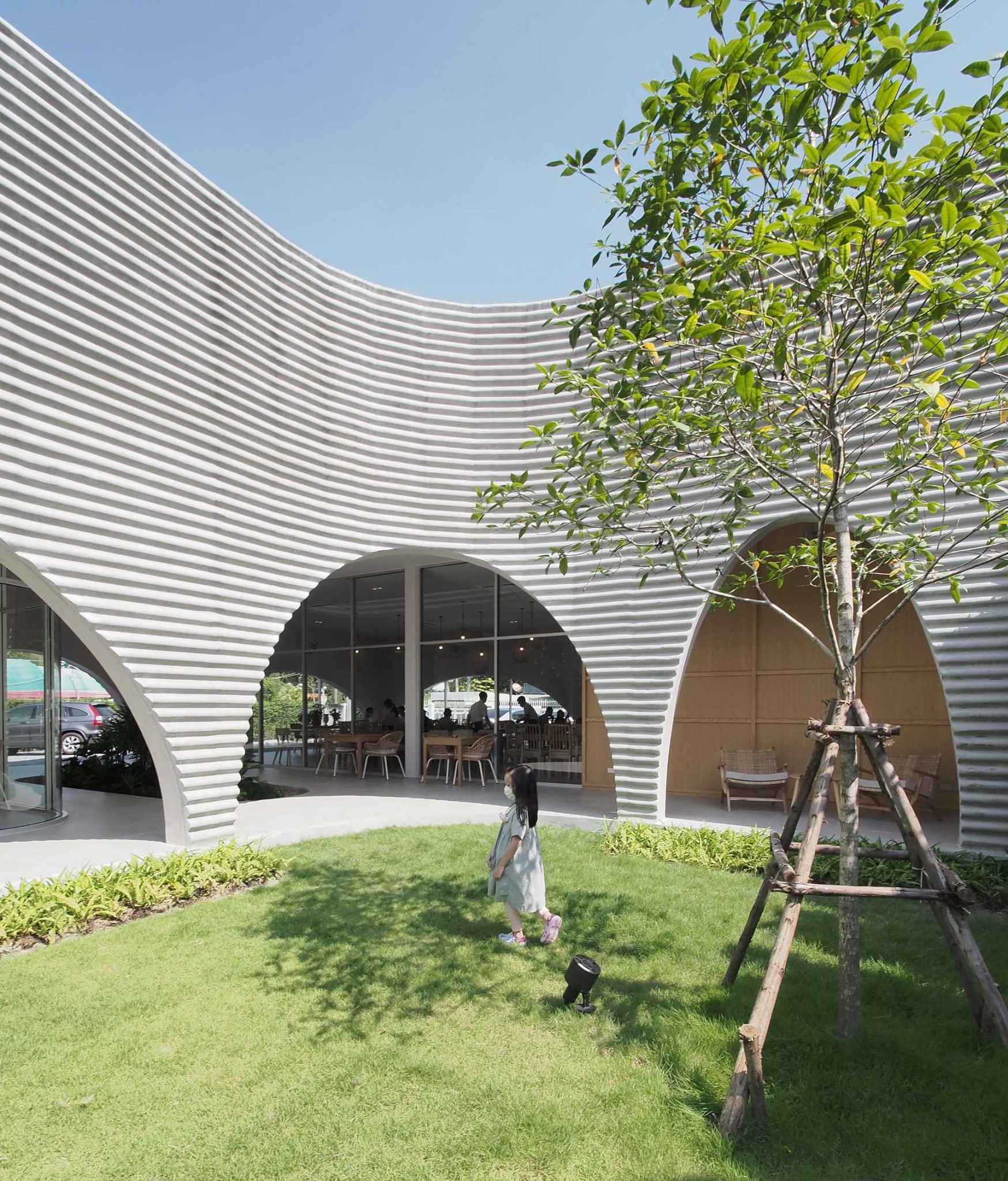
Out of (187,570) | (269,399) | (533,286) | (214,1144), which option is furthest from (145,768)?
(214,1144)

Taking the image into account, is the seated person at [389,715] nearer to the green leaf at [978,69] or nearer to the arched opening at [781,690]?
the arched opening at [781,690]

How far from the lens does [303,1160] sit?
2717 millimetres

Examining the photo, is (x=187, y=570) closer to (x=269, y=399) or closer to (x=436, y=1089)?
(x=269, y=399)

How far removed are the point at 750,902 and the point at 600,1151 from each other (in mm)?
3056

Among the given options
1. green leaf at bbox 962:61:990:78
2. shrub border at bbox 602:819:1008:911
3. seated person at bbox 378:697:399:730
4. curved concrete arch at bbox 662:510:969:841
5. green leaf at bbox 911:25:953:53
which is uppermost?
green leaf at bbox 911:25:953:53

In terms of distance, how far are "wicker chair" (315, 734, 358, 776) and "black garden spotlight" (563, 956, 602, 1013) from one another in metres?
8.91

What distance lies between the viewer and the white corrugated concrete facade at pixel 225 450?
235 inches

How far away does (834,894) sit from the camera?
3020 millimetres

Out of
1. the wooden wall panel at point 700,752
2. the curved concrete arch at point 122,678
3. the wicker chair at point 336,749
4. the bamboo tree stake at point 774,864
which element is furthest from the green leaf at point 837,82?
the wicker chair at point 336,749

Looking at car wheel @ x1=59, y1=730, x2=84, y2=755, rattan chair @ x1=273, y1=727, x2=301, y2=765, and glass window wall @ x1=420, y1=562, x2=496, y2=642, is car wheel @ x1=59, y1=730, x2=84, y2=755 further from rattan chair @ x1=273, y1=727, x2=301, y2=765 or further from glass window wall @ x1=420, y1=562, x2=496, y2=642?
glass window wall @ x1=420, y1=562, x2=496, y2=642

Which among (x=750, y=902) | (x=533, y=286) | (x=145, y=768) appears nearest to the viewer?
(x=750, y=902)

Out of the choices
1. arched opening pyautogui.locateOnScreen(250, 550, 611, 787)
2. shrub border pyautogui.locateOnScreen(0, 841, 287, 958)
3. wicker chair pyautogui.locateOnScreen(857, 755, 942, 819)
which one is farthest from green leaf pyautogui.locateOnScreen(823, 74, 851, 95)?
arched opening pyautogui.locateOnScreen(250, 550, 611, 787)

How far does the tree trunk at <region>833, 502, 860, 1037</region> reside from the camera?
343cm

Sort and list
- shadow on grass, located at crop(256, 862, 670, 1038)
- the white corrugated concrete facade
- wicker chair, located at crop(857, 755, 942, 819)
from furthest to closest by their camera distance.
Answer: wicker chair, located at crop(857, 755, 942, 819)
the white corrugated concrete facade
shadow on grass, located at crop(256, 862, 670, 1038)
